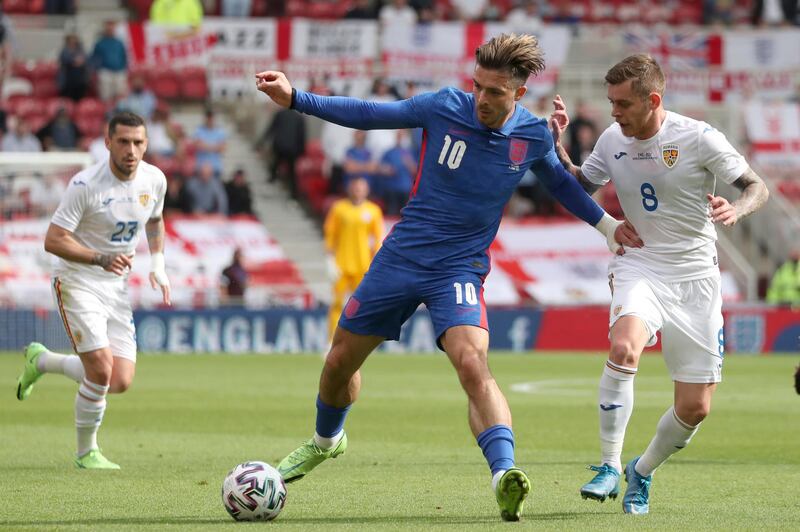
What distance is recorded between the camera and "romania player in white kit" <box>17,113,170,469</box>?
10422mm

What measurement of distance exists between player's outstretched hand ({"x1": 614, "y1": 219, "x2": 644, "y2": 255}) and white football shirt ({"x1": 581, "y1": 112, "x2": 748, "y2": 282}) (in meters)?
0.03

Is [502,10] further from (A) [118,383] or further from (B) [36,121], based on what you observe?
(A) [118,383]

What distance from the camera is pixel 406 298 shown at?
7.84 metres

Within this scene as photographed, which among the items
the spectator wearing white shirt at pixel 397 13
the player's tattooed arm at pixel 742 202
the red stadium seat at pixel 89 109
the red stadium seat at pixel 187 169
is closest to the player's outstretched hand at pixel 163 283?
the player's tattooed arm at pixel 742 202

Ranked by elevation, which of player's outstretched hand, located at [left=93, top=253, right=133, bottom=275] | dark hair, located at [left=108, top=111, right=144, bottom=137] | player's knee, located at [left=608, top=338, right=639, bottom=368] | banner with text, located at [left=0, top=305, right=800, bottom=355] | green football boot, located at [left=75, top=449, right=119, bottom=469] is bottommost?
banner with text, located at [left=0, top=305, right=800, bottom=355]

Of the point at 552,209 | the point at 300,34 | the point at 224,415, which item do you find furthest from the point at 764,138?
the point at 224,415

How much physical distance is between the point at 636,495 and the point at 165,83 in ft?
73.7

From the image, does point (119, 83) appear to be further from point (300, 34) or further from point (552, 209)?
point (552, 209)

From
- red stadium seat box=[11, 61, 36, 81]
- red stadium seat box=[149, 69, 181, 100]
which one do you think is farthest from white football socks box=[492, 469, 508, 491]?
red stadium seat box=[149, 69, 181, 100]

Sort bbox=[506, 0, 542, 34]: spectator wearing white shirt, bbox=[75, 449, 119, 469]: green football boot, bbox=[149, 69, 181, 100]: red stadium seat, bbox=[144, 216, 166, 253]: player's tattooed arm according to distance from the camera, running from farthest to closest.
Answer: bbox=[506, 0, 542, 34]: spectator wearing white shirt, bbox=[149, 69, 181, 100]: red stadium seat, bbox=[144, 216, 166, 253]: player's tattooed arm, bbox=[75, 449, 119, 469]: green football boot

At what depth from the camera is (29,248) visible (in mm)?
24812

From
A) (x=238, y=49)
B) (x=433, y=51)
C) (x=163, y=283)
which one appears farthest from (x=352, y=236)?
(x=163, y=283)

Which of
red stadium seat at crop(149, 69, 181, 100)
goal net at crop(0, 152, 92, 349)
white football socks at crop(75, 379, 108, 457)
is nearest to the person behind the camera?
white football socks at crop(75, 379, 108, 457)

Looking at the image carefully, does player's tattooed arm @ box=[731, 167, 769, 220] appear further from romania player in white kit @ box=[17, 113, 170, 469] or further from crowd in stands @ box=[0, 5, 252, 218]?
crowd in stands @ box=[0, 5, 252, 218]
